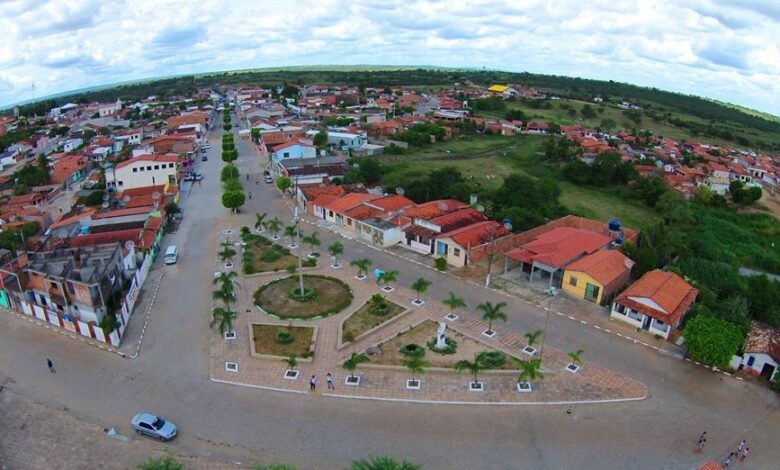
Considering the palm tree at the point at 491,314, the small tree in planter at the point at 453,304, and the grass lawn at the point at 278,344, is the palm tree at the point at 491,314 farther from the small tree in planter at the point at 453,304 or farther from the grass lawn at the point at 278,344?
the grass lawn at the point at 278,344

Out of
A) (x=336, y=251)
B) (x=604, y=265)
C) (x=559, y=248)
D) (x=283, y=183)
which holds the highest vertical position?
(x=559, y=248)

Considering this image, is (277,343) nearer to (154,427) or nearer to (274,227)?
(154,427)

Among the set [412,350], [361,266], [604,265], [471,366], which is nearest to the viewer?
[471,366]

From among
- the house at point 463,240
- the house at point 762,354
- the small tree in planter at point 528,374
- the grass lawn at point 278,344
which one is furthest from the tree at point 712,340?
the grass lawn at point 278,344

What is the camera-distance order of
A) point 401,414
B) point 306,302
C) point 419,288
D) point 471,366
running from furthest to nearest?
point 306,302 → point 419,288 → point 471,366 → point 401,414

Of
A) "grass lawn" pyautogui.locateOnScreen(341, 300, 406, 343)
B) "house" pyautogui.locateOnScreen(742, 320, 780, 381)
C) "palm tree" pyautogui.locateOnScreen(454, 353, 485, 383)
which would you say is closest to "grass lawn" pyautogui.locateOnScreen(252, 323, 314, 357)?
"grass lawn" pyautogui.locateOnScreen(341, 300, 406, 343)

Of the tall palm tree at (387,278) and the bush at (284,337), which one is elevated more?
the tall palm tree at (387,278)

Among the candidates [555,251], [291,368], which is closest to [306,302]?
[291,368]
